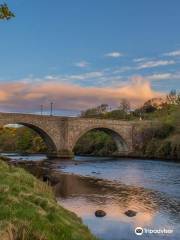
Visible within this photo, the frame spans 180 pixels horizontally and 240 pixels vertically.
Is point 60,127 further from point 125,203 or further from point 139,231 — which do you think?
point 139,231

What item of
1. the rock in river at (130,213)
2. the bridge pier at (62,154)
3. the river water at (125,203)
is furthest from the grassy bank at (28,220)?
the bridge pier at (62,154)

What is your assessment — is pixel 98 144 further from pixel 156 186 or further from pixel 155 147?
pixel 156 186

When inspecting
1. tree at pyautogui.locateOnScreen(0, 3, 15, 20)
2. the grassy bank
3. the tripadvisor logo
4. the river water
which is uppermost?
tree at pyautogui.locateOnScreen(0, 3, 15, 20)

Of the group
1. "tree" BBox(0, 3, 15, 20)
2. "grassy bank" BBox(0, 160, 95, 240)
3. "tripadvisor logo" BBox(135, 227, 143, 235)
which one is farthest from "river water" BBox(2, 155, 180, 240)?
"tree" BBox(0, 3, 15, 20)

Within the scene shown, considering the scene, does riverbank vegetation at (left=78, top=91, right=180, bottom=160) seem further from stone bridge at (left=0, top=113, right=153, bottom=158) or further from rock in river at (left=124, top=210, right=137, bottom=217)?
rock in river at (left=124, top=210, right=137, bottom=217)

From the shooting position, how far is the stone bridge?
70.1 metres

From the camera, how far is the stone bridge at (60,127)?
70125 mm

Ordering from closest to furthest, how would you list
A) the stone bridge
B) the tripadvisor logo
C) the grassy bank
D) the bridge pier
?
the grassy bank < the tripadvisor logo < the stone bridge < the bridge pier

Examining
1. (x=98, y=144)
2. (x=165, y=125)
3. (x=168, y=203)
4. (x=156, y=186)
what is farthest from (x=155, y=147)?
(x=168, y=203)

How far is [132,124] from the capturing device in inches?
3580

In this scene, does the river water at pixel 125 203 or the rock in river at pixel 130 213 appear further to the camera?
the rock in river at pixel 130 213

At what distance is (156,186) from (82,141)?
7369 cm

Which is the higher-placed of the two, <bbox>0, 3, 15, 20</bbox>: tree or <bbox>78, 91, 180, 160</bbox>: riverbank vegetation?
<bbox>0, 3, 15, 20</bbox>: tree

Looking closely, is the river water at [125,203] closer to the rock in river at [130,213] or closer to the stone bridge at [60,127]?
the rock in river at [130,213]
